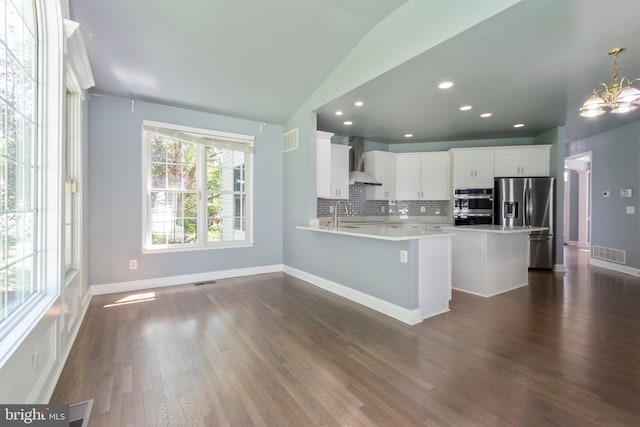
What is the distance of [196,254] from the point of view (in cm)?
456

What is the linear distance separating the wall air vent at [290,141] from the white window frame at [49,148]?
3.13 meters

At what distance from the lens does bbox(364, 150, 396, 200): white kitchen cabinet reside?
6223 millimetres

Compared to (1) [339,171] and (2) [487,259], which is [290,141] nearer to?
(1) [339,171]

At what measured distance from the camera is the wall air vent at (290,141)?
15.9 ft

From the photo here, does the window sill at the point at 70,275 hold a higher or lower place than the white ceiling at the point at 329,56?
lower

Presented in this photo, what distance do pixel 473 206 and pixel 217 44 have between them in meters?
5.30

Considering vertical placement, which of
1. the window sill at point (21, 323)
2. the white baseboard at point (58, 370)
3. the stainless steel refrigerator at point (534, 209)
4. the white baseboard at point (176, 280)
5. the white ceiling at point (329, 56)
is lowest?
the white baseboard at point (58, 370)

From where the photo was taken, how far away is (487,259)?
3865 mm

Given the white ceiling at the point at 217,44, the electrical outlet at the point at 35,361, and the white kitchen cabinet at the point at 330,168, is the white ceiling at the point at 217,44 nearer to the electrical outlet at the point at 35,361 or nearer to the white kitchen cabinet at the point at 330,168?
the white kitchen cabinet at the point at 330,168

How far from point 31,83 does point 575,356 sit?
4.40 meters

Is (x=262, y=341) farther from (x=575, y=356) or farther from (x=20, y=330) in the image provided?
(x=575, y=356)

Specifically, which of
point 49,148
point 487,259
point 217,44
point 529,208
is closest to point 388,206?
point 529,208

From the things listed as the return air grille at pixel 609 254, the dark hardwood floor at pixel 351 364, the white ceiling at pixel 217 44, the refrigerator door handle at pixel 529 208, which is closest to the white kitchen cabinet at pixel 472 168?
the refrigerator door handle at pixel 529 208

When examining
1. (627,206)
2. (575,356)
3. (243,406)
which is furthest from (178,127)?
(627,206)
